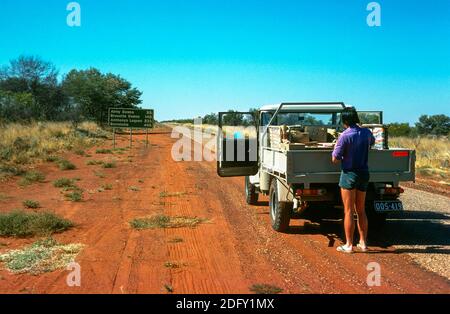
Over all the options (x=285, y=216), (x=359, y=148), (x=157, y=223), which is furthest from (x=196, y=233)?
(x=359, y=148)

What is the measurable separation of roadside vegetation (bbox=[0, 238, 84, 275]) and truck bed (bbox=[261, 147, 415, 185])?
3.56 metres

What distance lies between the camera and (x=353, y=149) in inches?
269

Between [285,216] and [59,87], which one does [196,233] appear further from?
[59,87]

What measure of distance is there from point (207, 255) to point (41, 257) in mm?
2384

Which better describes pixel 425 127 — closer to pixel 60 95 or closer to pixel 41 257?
pixel 60 95

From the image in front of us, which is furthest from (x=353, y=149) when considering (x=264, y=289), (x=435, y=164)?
(x=435, y=164)

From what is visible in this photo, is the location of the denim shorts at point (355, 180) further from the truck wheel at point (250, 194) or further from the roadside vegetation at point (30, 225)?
the roadside vegetation at point (30, 225)

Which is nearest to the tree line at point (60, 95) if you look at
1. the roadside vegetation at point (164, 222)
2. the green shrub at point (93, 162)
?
the green shrub at point (93, 162)

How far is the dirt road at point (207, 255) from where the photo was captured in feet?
17.9

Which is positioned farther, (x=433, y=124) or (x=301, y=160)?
(x=433, y=124)

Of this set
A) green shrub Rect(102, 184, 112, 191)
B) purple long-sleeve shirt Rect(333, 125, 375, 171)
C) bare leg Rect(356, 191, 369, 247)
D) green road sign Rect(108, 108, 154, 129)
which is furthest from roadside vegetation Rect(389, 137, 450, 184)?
green road sign Rect(108, 108, 154, 129)

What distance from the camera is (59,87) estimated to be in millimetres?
47969

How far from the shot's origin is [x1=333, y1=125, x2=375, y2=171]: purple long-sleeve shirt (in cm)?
683

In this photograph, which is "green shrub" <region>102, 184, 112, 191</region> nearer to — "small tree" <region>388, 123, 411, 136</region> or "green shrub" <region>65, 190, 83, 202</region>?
"green shrub" <region>65, 190, 83, 202</region>
